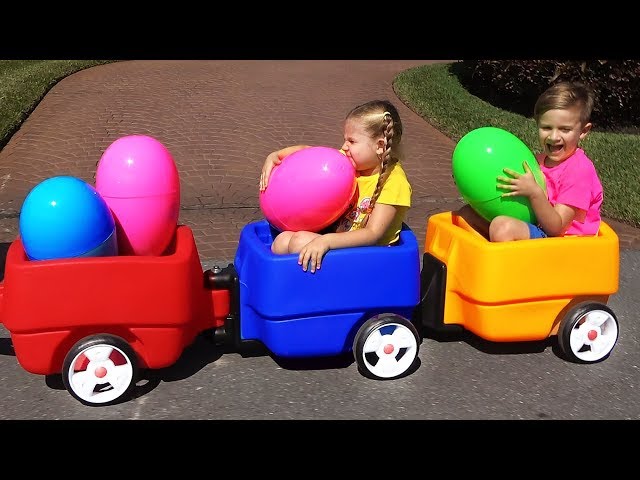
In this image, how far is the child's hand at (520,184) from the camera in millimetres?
3307

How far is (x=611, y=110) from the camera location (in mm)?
8711

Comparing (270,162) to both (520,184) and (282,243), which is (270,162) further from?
(520,184)

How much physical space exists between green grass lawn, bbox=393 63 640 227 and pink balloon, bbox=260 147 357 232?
331 centimetres

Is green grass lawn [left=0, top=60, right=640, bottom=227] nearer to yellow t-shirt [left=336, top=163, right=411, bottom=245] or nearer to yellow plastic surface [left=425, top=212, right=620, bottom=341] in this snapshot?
yellow plastic surface [left=425, top=212, right=620, bottom=341]

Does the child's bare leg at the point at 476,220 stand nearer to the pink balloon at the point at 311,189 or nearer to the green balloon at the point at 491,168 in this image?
the green balloon at the point at 491,168

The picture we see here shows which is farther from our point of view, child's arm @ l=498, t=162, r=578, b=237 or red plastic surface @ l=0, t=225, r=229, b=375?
child's arm @ l=498, t=162, r=578, b=237

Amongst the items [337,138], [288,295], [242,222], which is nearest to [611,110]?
[337,138]

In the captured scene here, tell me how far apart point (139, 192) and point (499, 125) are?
235 inches

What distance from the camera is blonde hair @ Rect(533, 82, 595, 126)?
3.47 m

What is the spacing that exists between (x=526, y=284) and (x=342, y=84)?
7520 mm

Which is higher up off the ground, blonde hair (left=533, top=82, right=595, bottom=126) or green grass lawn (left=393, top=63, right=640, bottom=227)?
blonde hair (left=533, top=82, right=595, bottom=126)

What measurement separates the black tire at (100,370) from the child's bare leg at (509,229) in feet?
5.33

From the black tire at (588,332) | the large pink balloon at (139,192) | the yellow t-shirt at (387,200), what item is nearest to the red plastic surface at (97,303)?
the large pink balloon at (139,192)

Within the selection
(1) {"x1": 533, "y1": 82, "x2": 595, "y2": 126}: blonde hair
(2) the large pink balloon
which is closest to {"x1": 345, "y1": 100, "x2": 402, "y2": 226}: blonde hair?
(1) {"x1": 533, "y1": 82, "x2": 595, "y2": 126}: blonde hair
